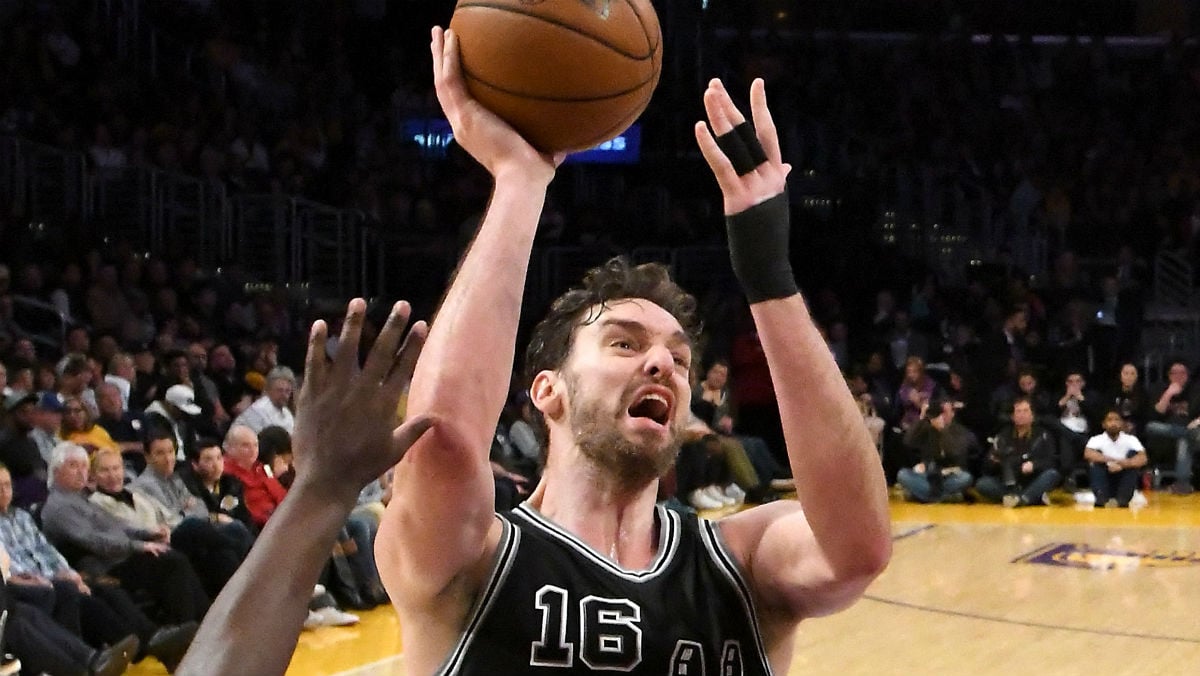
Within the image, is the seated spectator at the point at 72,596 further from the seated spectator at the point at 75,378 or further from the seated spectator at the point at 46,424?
the seated spectator at the point at 75,378

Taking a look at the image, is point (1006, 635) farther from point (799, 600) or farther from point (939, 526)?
point (799, 600)

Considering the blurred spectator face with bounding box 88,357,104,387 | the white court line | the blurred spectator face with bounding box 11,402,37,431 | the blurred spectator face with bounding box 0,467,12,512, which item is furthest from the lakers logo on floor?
the blurred spectator face with bounding box 0,467,12,512

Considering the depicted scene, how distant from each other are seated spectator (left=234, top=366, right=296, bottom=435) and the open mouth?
24.9 ft

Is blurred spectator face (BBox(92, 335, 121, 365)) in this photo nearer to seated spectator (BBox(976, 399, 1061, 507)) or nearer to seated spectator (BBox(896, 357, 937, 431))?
seated spectator (BBox(896, 357, 937, 431))

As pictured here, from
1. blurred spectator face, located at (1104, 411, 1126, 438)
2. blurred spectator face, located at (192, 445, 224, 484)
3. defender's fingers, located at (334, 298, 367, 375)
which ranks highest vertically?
defender's fingers, located at (334, 298, 367, 375)

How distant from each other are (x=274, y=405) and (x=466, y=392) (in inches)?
324

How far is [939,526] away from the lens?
12617mm

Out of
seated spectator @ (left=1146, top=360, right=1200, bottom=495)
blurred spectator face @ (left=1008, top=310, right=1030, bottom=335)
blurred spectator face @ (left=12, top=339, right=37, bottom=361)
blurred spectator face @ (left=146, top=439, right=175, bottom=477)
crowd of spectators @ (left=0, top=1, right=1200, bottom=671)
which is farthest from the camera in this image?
blurred spectator face @ (left=1008, top=310, right=1030, bottom=335)

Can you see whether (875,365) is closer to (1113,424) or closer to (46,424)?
(1113,424)

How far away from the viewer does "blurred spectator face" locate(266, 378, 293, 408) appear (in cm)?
1023

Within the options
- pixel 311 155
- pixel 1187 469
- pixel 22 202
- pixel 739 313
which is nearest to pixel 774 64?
pixel 739 313

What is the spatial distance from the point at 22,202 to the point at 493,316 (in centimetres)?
1167

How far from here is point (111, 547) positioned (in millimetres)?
7383

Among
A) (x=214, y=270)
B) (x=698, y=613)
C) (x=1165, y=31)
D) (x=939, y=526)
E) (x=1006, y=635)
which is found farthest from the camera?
(x=1165, y=31)
